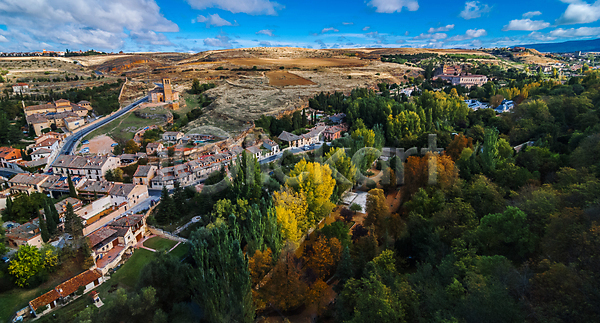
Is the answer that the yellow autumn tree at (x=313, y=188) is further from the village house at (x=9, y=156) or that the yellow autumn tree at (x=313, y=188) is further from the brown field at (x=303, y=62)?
the brown field at (x=303, y=62)

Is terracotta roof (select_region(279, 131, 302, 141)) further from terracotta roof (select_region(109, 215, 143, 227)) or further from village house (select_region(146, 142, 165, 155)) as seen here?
terracotta roof (select_region(109, 215, 143, 227))

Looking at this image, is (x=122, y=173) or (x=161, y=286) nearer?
(x=161, y=286)

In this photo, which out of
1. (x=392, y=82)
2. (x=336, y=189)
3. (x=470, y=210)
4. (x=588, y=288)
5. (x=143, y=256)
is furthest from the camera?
(x=392, y=82)

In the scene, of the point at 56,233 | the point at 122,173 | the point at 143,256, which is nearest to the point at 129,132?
the point at 122,173

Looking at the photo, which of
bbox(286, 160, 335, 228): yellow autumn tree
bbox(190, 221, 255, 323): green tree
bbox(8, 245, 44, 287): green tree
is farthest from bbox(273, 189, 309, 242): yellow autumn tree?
bbox(8, 245, 44, 287): green tree

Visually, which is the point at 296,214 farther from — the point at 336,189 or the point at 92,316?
the point at 92,316

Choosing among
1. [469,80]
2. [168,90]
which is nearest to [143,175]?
[168,90]
